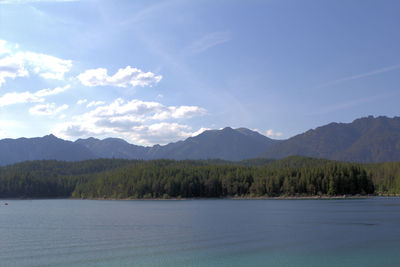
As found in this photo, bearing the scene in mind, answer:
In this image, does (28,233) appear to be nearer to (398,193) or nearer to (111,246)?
(111,246)

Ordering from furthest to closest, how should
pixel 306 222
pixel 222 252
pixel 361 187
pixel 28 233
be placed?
pixel 361 187, pixel 306 222, pixel 28 233, pixel 222 252

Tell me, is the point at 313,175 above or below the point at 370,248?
above

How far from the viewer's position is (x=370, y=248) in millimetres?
46219

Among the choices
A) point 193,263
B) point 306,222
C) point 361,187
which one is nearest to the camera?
point 193,263

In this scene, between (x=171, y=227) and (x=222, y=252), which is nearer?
(x=222, y=252)

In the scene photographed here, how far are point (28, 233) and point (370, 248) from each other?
50.3 meters

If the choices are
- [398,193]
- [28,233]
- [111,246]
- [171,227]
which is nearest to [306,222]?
[171,227]

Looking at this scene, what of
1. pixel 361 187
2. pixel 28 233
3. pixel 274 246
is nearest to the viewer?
pixel 274 246

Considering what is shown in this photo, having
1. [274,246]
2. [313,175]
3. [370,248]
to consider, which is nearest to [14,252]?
[274,246]

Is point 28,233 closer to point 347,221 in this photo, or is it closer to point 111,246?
point 111,246

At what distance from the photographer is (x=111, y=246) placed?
160ft

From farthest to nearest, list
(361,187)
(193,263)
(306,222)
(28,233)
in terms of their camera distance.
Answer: (361,187)
(306,222)
(28,233)
(193,263)

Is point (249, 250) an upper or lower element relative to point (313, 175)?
lower

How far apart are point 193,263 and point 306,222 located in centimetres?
4360
